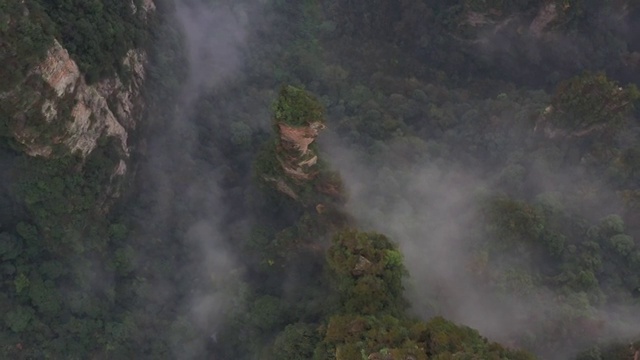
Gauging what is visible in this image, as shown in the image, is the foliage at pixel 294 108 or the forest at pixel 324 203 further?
the foliage at pixel 294 108

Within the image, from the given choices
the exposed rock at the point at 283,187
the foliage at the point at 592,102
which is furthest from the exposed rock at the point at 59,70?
the foliage at the point at 592,102

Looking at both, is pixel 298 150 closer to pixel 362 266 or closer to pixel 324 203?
pixel 324 203

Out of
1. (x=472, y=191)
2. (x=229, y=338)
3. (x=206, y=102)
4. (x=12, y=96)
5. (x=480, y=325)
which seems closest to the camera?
(x=12, y=96)

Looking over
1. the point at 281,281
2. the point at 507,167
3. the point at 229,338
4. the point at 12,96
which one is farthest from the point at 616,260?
the point at 12,96

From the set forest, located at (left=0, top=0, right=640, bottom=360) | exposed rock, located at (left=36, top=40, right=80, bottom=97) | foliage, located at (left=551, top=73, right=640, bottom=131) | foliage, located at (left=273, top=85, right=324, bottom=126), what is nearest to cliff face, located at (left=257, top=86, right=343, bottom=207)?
foliage, located at (left=273, top=85, right=324, bottom=126)

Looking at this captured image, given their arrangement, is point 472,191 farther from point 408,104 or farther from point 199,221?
point 199,221

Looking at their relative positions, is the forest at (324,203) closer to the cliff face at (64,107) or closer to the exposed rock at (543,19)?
the exposed rock at (543,19)

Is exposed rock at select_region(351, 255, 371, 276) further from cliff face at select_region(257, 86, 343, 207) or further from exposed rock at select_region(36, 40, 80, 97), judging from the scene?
exposed rock at select_region(36, 40, 80, 97)

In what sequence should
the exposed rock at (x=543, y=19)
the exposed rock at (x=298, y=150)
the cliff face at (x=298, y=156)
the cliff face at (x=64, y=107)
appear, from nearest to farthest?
the cliff face at (x=64, y=107) < the cliff face at (x=298, y=156) < the exposed rock at (x=298, y=150) < the exposed rock at (x=543, y=19)
